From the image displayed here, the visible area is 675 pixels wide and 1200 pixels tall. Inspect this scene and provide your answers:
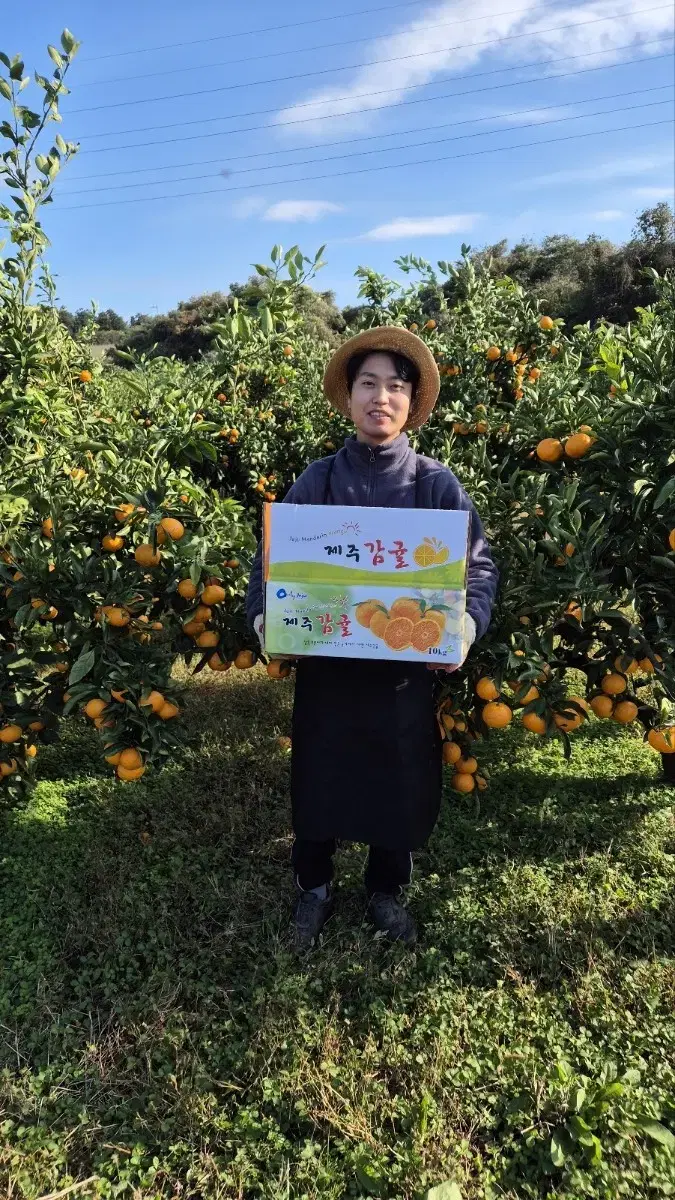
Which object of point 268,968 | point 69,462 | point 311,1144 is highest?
point 69,462

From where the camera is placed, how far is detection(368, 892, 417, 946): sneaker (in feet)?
6.98

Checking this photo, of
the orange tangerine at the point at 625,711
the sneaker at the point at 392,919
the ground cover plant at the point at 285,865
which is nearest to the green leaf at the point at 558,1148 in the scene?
the ground cover plant at the point at 285,865

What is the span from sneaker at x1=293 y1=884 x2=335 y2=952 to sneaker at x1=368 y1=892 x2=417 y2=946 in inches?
6.8

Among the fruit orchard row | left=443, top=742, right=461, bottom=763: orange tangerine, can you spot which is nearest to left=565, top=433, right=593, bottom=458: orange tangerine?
the fruit orchard row

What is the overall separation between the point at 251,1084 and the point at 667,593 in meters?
1.68

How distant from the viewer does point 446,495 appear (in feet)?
Result: 5.53

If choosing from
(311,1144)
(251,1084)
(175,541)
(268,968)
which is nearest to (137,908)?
(268,968)

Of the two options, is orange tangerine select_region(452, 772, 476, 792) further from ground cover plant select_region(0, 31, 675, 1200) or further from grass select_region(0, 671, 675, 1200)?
grass select_region(0, 671, 675, 1200)

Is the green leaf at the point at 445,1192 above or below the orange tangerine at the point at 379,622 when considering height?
below

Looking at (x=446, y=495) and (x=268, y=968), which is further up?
(x=446, y=495)

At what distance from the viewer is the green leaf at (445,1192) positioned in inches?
56.7

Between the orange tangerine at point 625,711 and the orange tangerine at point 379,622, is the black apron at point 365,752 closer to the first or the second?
the orange tangerine at point 379,622

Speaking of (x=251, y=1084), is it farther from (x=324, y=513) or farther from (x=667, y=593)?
(x=667, y=593)

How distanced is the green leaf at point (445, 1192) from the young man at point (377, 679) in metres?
0.73
